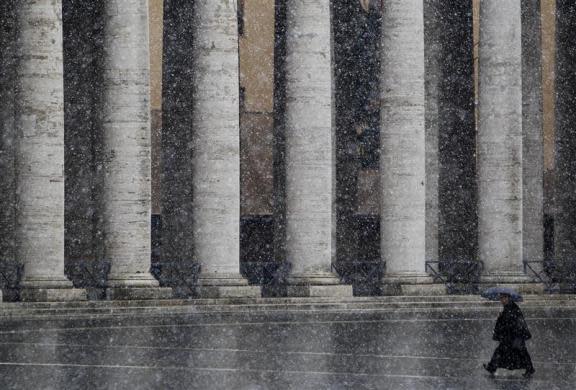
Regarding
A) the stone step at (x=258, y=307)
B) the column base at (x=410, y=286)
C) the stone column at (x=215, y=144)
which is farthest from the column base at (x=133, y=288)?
the column base at (x=410, y=286)

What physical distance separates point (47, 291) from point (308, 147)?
2012cm

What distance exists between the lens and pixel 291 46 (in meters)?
91.6

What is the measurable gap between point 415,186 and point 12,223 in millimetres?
25831

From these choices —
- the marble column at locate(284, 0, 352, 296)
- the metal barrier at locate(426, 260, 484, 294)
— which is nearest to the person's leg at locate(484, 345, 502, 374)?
the marble column at locate(284, 0, 352, 296)

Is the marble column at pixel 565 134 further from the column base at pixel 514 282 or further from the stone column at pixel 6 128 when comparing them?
the stone column at pixel 6 128

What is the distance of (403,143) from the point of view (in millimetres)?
94188

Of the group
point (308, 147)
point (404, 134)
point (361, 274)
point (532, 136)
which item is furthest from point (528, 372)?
point (361, 274)

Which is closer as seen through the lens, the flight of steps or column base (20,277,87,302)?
the flight of steps

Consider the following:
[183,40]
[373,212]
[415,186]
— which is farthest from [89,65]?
[373,212]

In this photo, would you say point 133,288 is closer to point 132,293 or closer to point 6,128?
point 132,293

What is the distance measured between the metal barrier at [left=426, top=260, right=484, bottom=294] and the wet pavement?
614 inches

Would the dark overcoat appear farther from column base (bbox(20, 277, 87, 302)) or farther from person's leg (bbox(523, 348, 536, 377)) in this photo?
column base (bbox(20, 277, 87, 302))

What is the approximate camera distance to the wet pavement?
4581 cm

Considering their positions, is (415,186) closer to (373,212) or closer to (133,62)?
(133,62)
